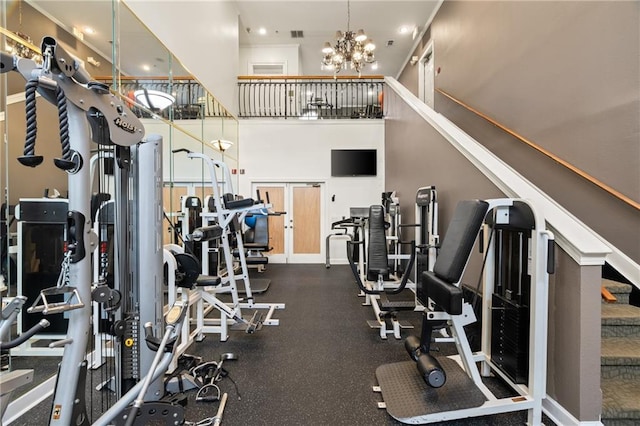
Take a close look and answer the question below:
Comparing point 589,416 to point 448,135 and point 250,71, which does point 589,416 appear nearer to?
point 448,135

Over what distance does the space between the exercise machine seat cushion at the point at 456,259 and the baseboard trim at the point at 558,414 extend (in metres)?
0.84

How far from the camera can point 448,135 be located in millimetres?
3381

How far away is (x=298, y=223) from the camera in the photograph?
704 centimetres

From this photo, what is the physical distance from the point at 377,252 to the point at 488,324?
1.35 m

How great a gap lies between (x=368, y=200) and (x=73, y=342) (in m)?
6.07

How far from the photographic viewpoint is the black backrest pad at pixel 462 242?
1852 mm

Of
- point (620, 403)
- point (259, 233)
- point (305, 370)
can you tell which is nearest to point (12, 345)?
point (305, 370)

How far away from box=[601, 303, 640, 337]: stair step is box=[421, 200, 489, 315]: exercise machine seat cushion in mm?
1244

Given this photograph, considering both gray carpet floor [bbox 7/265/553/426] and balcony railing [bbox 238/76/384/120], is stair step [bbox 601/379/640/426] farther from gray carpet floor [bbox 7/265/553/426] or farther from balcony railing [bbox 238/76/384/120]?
balcony railing [bbox 238/76/384/120]

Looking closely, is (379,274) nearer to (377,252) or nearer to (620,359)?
(377,252)

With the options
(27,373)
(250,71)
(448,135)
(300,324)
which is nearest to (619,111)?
(448,135)

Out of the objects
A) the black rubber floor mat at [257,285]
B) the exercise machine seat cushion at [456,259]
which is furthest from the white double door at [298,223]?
the exercise machine seat cushion at [456,259]

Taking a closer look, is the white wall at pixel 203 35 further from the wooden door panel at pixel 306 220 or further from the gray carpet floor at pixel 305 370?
the gray carpet floor at pixel 305 370

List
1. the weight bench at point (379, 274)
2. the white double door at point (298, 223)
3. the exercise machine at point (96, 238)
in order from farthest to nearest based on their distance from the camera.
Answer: the white double door at point (298, 223), the weight bench at point (379, 274), the exercise machine at point (96, 238)
